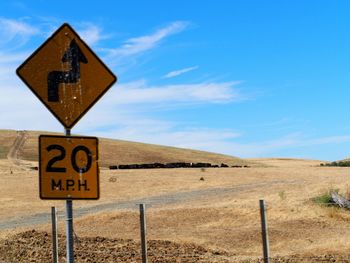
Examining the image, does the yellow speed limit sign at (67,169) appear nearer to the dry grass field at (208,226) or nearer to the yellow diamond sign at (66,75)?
the yellow diamond sign at (66,75)

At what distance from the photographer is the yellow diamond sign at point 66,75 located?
591cm

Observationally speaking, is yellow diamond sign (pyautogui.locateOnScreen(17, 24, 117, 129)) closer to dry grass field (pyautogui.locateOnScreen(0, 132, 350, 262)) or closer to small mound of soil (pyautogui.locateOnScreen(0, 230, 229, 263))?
small mound of soil (pyautogui.locateOnScreen(0, 230, 229, 263))

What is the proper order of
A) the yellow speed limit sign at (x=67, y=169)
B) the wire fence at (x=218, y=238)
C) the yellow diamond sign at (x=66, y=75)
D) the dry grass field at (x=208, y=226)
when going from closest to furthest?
the yellow speed limit sign at (x=67, y=169) < the yellow diamond sign at (x=66, y=75) < the wire fence at (x=218, y=238) < the dry grass field at (x=208, y=226)

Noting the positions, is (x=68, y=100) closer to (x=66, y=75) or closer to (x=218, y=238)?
(x=66, y=75)

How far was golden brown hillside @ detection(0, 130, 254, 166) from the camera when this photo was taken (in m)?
99.8

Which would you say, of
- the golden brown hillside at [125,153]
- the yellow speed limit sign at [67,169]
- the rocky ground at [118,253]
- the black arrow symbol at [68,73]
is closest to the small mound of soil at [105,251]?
the rocky ground at [118,253]

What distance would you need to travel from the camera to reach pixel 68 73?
5992 millimetres

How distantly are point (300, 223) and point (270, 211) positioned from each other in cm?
245

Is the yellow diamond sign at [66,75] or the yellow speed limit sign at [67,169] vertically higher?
the yellow diamond sign at [66,75]

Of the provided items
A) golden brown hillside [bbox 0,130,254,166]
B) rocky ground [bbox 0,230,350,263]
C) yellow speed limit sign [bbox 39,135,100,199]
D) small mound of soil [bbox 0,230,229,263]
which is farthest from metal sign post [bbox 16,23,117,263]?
golden brown hillside [bbox 0,130,254,166]

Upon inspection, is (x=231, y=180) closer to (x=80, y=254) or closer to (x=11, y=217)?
(x=11, y=217)

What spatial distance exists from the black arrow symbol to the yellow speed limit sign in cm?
45

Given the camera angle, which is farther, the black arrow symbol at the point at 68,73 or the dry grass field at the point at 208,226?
the dry grass field at the point at 208,226

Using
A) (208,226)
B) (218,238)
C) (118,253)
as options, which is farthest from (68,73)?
(208,226)
